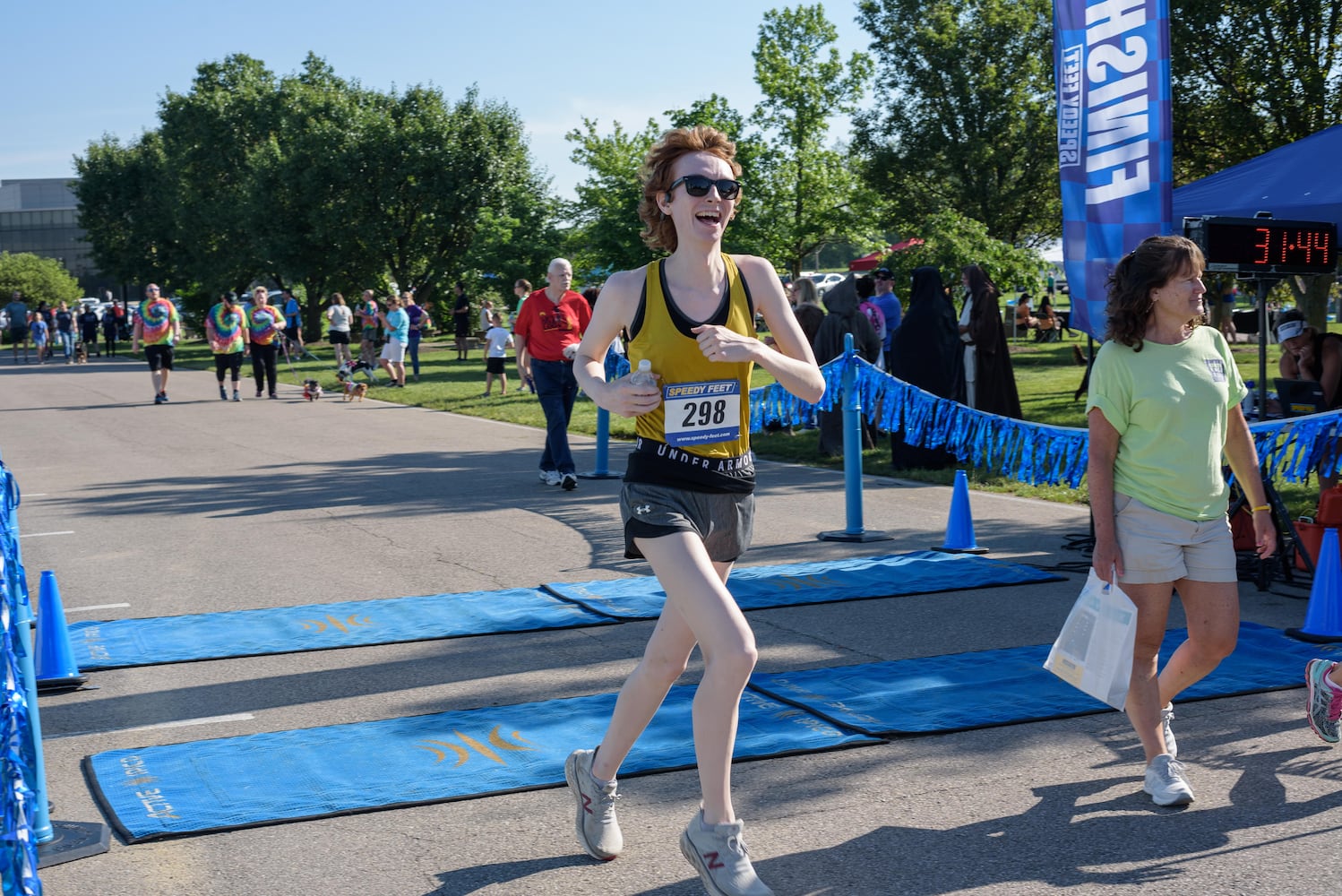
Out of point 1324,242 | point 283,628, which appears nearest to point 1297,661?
point 1324,242

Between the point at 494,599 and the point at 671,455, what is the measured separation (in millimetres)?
4285

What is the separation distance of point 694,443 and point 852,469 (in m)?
5.97

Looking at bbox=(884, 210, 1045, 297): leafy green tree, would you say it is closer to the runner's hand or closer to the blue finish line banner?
the blue finish line banner

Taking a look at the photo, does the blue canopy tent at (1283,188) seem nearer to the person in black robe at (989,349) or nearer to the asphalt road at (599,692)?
the asphalt road at (599,692)

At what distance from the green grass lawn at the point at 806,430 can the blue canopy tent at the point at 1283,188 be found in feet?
7.50

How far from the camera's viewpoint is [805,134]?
4234cm

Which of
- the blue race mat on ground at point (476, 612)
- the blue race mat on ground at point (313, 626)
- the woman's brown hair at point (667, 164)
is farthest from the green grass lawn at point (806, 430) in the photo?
the woman's brown hair at point (667, 164)

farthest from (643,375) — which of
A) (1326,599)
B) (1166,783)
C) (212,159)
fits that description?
(212,159)

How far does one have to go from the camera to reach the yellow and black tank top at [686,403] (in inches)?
151

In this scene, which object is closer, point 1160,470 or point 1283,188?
point 1160,470

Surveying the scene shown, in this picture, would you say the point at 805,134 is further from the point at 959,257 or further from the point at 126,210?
the point at 126,210

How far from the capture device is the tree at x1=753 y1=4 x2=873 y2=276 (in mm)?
41250

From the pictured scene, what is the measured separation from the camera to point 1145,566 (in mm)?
4398

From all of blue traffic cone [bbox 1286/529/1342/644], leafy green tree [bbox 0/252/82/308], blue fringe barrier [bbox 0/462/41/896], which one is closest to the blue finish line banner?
blue traffic cone [bbox 1286/529/1342/644]
